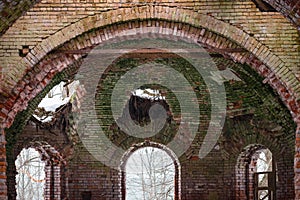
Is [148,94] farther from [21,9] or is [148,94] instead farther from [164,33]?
[21,9]

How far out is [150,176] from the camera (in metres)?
22.1

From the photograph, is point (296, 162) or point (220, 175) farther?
point (220, 175)

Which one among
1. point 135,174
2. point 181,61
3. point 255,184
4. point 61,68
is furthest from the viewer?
point 135,174

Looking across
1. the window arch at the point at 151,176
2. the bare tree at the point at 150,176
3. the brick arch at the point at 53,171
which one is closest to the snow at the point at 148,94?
the brick arch at the point at 53,171

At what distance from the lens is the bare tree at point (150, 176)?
21.7 m

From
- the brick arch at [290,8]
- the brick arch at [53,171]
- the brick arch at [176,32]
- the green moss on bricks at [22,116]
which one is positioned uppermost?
the brick arch at [176,32]

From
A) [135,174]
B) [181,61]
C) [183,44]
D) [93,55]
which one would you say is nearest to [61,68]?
[93,55]

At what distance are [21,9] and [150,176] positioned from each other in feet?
52.9

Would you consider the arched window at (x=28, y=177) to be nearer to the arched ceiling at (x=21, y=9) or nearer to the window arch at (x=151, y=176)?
the window arch at (x=151, y=176)

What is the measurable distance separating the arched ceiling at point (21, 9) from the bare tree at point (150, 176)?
46.9 ft

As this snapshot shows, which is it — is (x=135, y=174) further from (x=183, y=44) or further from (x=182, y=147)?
(x=183, y=44)

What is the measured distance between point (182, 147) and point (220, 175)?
1107 mm

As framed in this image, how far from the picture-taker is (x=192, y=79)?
13930 millimetres

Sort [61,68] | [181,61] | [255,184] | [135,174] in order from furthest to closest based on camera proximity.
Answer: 1. [135,174]
2. [255,184]
3. [181,61]
4. [61,68]
